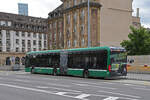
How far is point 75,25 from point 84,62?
109 ft

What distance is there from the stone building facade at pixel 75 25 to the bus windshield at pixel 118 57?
30.7 meters

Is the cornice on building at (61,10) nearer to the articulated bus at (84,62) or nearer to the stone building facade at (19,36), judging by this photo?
the stone building facade at (19,36)

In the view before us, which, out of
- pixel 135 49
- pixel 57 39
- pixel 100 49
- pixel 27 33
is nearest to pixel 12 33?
pixel 27 33

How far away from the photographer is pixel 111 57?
75.4 feet

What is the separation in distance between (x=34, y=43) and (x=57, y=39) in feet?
104

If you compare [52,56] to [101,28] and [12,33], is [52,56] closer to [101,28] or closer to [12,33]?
[101,28]

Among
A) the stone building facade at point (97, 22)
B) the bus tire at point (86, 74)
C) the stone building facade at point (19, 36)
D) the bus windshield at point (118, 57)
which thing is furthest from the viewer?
the stone building facade at point (19, 36)

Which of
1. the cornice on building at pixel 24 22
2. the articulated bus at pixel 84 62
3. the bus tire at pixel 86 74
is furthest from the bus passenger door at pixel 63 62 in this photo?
the cornice on building at pixel 24 22

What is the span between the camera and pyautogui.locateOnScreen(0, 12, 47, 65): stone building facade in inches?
3447

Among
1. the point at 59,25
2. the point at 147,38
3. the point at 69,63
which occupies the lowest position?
the point at 69,63

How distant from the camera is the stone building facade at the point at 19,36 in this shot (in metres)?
87.6

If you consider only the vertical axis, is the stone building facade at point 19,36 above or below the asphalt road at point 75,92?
above

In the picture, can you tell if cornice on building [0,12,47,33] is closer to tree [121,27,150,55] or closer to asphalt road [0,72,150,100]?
tree [121,27,150,55]

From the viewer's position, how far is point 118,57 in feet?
77.3
